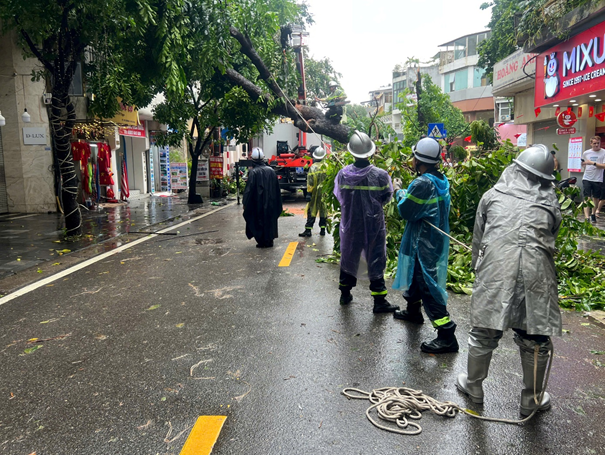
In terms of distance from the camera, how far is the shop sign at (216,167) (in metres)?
22.7

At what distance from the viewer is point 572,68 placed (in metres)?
14.7

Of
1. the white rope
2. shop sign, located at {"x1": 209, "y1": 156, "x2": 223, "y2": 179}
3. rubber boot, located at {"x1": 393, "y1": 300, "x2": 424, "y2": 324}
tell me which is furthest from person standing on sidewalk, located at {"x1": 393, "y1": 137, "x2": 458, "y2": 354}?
shop sign, located at {"x1": 209, "y1": 156, "x2": 223, "y2": 179}

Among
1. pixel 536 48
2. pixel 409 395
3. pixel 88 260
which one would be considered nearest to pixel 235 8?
pixel 88 260

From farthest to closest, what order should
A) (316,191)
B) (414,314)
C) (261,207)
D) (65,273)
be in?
1. (316,191)
2. (261,207)
3. (65,273)
4. (414,314)

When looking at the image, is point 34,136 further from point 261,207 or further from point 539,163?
point 539,163

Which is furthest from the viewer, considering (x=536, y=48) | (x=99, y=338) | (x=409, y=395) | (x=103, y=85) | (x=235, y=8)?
(x=536, y=48)

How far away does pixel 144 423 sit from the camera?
10.2 feet

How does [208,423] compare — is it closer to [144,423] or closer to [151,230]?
[144,423]

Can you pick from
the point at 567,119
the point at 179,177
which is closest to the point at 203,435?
the point at 567,119

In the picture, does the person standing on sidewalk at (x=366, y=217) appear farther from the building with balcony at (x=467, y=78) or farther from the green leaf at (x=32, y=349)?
the building with balcony at (x=467, y=78)

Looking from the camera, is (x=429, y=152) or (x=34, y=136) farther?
(x=34, y=136)

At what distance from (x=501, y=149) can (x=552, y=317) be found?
5.17 m

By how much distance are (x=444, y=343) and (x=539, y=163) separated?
175 centimetres

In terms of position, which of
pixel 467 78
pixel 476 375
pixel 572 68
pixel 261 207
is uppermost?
pixel 467 78
